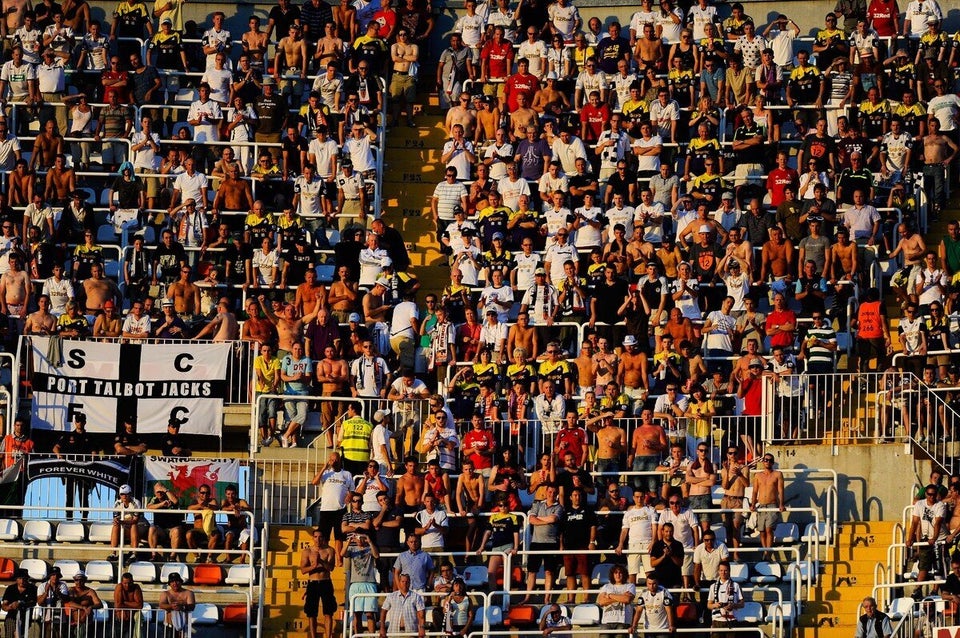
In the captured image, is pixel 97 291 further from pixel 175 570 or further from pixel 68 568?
pixel 175 570

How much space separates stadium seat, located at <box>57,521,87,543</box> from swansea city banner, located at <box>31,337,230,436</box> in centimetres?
187

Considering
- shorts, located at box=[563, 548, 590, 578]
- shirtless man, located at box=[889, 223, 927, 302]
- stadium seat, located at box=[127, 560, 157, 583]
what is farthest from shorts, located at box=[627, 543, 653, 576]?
shirtless man, located at box=[889, 223, 927, 302]

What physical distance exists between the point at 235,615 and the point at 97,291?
→ 21.8 feet

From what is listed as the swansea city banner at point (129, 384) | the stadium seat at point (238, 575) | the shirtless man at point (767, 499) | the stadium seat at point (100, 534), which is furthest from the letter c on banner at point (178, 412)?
the shirtless man at point (767, 499)

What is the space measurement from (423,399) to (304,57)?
326 inches

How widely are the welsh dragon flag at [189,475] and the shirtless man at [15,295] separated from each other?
13.3ft

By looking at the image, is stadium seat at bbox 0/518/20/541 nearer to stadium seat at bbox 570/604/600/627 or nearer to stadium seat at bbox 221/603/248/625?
stadium seat at bbox 221/603/248/625

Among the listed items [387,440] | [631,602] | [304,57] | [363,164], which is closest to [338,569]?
[387,440]

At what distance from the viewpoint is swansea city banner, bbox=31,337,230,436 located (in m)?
31.6

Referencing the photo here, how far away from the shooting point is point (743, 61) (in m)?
37.5

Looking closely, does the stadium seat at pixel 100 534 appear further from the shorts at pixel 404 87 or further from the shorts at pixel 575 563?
the shorts at pixel 404 87

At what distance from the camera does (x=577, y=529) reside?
2934cm

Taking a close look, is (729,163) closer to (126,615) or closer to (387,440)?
(387,440)

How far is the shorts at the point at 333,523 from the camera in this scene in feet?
97.5
